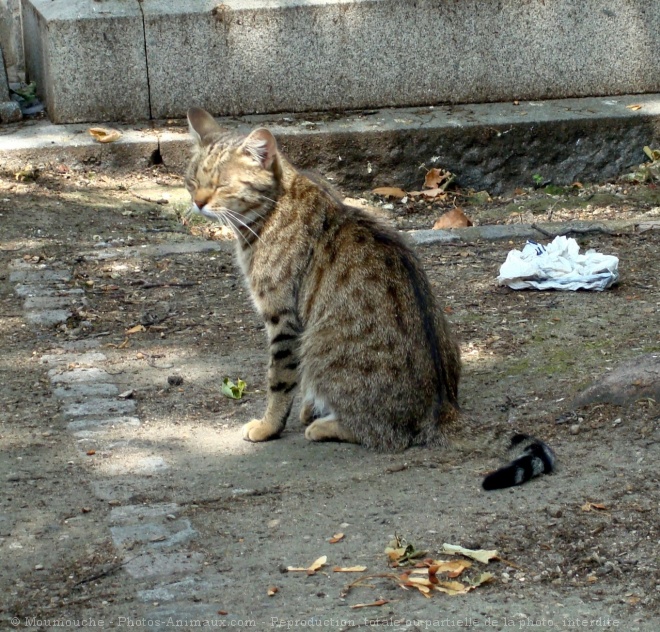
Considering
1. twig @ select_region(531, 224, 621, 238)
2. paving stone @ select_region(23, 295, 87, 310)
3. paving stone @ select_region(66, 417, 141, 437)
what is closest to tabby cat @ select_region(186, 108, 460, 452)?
paving stone @ select_region(66, 417, 141, 437)

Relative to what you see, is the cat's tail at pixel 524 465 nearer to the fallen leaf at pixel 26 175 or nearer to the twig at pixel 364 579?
the twig at pixel 364 579

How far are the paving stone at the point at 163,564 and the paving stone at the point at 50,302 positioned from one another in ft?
9.09

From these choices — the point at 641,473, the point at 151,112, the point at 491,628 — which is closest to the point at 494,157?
the point at 151,112

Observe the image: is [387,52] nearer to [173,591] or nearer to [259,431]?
[259,431]

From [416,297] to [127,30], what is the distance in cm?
463

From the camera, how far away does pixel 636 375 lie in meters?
4.44

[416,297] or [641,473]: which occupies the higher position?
[416,297]

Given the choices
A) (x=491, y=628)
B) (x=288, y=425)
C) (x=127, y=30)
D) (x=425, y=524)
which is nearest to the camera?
(x=491, y=628)

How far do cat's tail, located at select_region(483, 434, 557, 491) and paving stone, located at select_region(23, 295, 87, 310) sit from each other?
3002 mm

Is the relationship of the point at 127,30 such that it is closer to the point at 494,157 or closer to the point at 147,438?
the point at 494,157

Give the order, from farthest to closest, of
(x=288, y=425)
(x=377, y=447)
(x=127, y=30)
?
1. (x=127, y=30)
2. (x=288, y=425)
3. (x=377, y=447)

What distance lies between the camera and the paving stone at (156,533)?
143 inches

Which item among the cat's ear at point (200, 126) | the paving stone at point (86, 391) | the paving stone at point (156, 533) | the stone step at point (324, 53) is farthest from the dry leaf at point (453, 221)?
the paving stone at point (156, 533)

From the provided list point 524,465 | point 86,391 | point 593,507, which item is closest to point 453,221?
point 86,391
